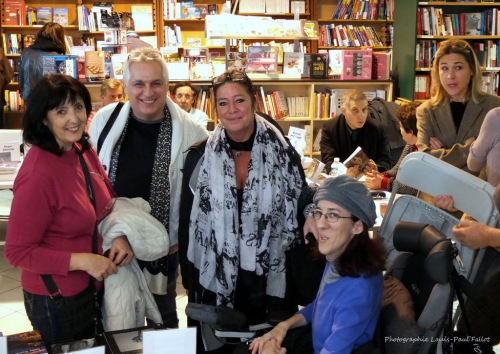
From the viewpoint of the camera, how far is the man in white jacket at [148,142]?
2.48 meters

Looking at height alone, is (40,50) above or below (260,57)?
above

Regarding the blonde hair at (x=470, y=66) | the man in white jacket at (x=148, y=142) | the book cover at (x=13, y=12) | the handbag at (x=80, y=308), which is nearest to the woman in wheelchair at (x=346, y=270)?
the handbag at (x=80, y=308)

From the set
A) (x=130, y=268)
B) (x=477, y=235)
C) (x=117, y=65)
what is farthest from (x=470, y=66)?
(x=117, y=65)

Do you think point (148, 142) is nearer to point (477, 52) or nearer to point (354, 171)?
point (354, 171)

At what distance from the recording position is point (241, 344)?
208 cm

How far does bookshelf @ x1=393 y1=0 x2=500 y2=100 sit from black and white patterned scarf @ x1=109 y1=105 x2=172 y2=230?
4.62 metres

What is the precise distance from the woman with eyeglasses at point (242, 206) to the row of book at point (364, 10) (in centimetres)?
623

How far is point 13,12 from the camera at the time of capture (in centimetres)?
791

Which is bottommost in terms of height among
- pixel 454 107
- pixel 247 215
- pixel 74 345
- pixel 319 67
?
pixel 74 345

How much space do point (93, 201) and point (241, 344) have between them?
74 centimetres

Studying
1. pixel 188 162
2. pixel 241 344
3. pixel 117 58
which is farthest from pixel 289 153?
pixel 117 58

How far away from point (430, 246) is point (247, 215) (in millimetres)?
855

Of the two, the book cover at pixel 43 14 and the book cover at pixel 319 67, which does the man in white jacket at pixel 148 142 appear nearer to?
the book cover at pixel 319 67

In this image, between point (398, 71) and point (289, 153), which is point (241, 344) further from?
point (398, 71)
